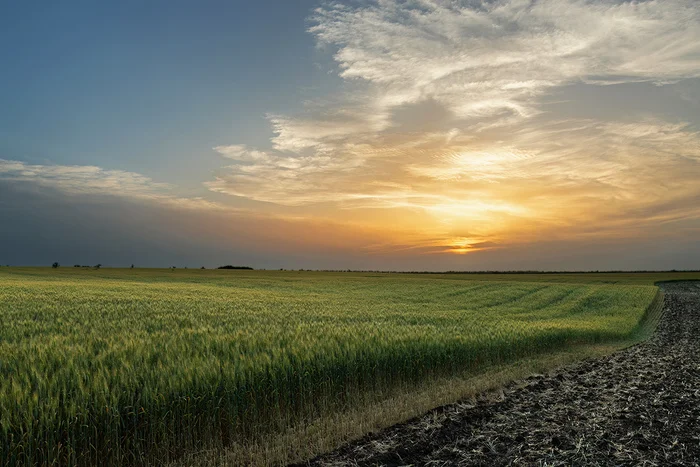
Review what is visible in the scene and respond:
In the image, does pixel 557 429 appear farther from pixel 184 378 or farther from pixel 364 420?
pixel 184 378

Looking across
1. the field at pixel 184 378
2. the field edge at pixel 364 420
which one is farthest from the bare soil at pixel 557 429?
the field at pixel 184 378

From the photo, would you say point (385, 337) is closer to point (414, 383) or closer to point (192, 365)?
point (414, 383)

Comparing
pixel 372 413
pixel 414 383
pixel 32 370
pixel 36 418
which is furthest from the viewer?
pixel 414 383

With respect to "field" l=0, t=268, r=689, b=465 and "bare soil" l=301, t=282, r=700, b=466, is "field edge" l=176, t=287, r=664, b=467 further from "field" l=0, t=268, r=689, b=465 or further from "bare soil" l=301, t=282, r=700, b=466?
"field" l=0, t=268, r=689, b=465

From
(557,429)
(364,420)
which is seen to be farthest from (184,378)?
(557,429)

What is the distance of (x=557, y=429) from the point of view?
864 cm

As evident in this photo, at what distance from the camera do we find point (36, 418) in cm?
634

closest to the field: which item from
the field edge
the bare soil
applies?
the field edge

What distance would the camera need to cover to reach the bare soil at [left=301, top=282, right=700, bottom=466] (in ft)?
24.0

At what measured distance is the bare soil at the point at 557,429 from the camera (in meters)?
7.32

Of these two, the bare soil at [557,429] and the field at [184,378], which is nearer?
the field at [184,378]

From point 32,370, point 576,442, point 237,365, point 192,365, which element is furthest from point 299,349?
point 576,442

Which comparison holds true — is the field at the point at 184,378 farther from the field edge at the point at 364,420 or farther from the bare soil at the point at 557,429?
the bare soil at the point at 557,429

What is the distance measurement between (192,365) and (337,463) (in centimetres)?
305
